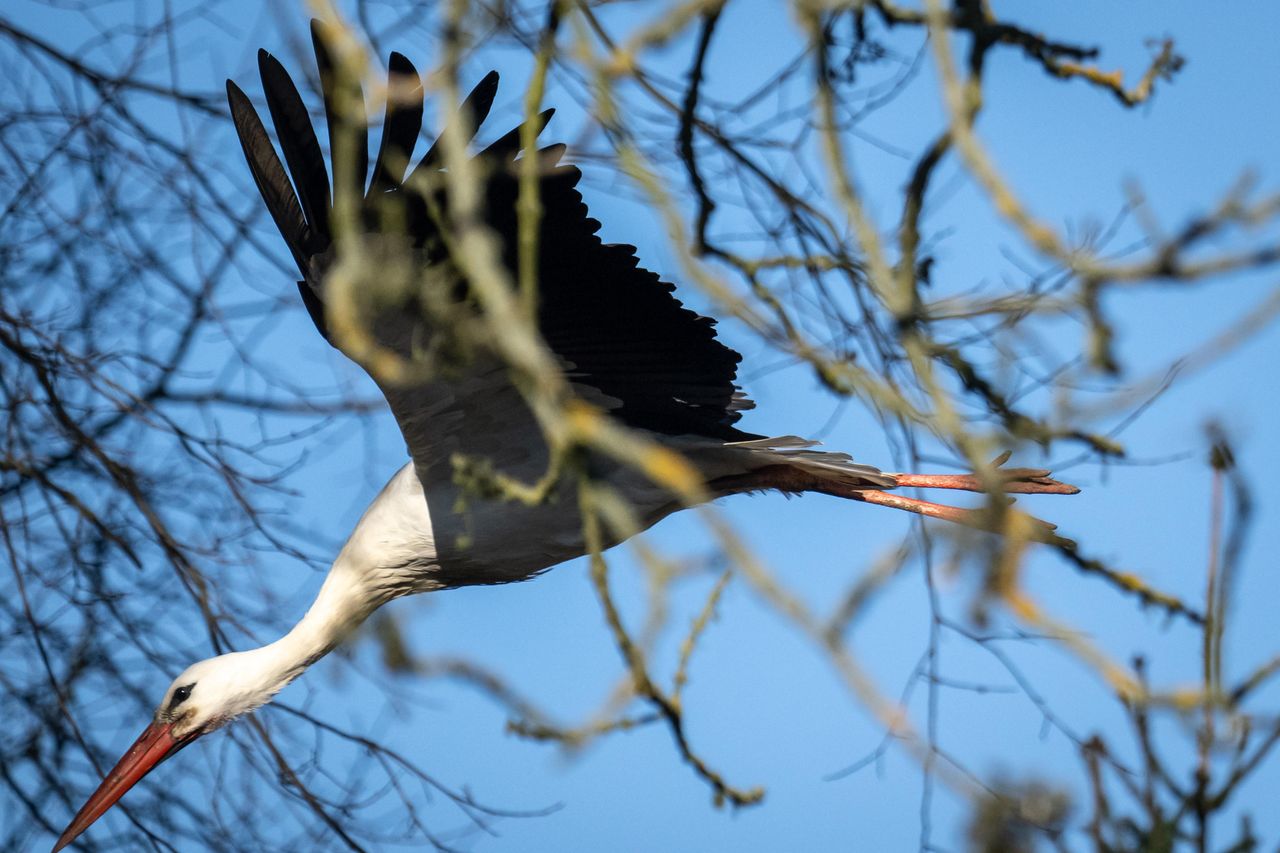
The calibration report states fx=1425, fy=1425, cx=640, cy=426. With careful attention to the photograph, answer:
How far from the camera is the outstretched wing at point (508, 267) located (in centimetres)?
293

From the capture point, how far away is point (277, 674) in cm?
373

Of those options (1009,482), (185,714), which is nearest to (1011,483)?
(1009,482)

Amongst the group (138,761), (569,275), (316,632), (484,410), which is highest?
(569,275)

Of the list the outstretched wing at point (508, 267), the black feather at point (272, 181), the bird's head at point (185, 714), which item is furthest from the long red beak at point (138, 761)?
the black feather at point (272, 181)

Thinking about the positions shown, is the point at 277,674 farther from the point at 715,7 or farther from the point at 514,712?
the point at 715,7

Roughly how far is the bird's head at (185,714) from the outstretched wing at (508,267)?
75 cm

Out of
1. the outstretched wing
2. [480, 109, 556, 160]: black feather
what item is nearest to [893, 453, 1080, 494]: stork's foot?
the outstretched wing

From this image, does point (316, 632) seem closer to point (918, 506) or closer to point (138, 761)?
point (138, 761)

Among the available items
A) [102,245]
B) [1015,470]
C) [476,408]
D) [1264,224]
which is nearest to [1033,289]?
[1015,470]

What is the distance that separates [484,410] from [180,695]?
3.91 ft

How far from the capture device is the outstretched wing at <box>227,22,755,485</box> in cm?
293

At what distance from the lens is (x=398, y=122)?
2.87 meters

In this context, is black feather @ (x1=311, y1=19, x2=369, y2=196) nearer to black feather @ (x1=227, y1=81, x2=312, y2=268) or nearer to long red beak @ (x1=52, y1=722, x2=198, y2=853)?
black feather @ (x1=227, y1=81, x2=312, y2=268)

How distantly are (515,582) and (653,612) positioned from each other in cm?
218
